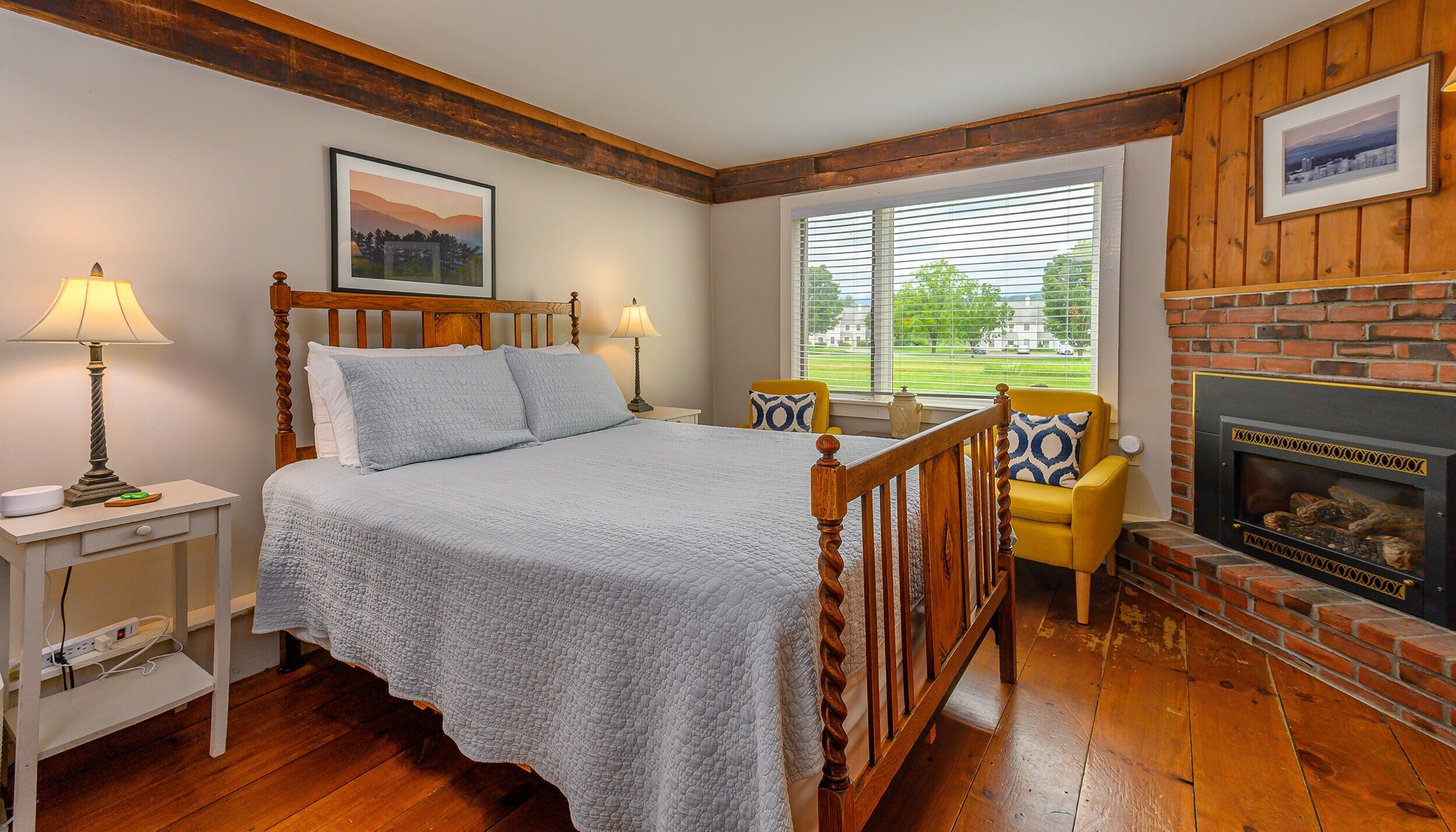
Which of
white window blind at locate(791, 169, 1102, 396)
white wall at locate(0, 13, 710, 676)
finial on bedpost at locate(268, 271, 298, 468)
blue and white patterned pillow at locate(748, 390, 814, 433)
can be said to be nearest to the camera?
white wall at locate(0, 13, 710, 676)

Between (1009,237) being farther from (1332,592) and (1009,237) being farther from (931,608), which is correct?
(931,608)

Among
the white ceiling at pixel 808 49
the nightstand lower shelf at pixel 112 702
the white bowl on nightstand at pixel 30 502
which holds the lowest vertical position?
the nightstand lower shelf at pixel 112 702

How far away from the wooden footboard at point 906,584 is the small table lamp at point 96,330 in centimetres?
200

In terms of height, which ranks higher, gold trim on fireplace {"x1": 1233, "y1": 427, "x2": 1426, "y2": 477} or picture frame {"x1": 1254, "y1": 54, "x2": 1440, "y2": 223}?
picture frame {"x1": 1254, "y1": 54, "x2": 1440, "y2": 223}

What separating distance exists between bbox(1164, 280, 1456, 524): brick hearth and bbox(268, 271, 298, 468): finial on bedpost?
3.82 metres

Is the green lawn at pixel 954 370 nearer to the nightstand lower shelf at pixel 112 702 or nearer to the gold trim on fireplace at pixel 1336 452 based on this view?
the gold trim on fireplace at pixel 1336 452

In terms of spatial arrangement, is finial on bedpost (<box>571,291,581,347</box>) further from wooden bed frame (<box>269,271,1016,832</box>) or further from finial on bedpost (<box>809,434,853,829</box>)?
finial on bedpost (<box>809,434,853,829</box>)

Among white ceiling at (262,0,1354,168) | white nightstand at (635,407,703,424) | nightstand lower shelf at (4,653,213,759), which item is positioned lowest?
nightstand lower shelf at (4,653,213,759)

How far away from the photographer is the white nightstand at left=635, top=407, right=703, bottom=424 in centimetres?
385

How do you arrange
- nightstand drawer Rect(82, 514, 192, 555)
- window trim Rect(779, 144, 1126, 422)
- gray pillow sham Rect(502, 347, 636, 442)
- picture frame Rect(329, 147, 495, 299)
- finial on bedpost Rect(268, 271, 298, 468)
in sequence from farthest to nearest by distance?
window trim Rect(779, 144, 1126, 422)
gray pillow sham Rect(502, 347, 636, 442)
picture frame Rect(329, 147, 495, 299)
finial on bedpost Rect(268, 271, 298, 468)
nightstand drawer Rect(82, 514, 192, 555)

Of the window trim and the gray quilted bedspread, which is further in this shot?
the window trim

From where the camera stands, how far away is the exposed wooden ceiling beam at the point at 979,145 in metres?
3.27

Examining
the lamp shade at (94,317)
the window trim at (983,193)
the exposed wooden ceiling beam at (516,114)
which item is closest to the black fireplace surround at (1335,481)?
the window trim at (983,193)

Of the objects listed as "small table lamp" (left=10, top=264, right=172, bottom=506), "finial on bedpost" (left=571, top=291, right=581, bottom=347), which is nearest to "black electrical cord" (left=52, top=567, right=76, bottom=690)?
"small table lamp" (left=10, top=264, right=172, bottom=506)
